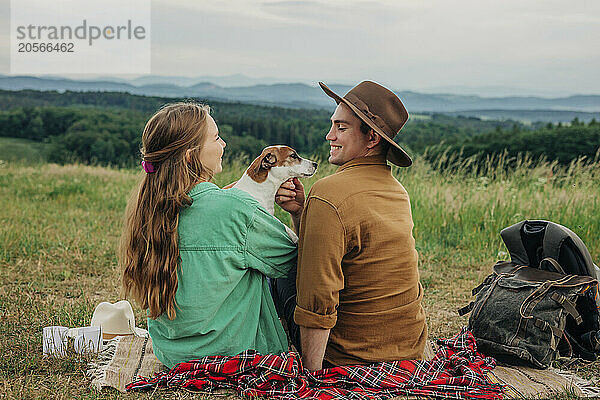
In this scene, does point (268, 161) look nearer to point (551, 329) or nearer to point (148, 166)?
point (148, 166)

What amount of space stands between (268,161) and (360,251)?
4.37ft

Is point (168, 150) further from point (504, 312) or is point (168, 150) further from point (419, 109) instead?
point (419, 109)

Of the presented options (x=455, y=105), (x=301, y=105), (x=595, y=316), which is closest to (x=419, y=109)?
(x=455, y=105)

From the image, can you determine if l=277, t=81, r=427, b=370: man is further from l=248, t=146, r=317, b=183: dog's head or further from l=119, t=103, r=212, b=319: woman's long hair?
l=248, t=146, r=317, b=183: dog's head

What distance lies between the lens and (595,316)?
409 centimetres

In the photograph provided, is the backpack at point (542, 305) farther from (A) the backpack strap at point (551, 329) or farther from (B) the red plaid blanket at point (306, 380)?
(B) the red plaid blanket at point (306, 380)

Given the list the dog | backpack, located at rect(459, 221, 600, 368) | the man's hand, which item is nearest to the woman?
the man's hand

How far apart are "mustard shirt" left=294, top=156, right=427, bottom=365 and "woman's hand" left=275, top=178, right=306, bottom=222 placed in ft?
2.44

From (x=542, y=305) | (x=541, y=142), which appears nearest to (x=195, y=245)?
(x=542, y=305)

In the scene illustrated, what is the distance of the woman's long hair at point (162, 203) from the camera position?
3061mm

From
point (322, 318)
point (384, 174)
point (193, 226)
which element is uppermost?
point (384, 174)

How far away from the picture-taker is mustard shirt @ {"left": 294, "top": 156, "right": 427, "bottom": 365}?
118 inches

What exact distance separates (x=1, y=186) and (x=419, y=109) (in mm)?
35655

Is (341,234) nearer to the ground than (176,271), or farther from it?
farther from it
